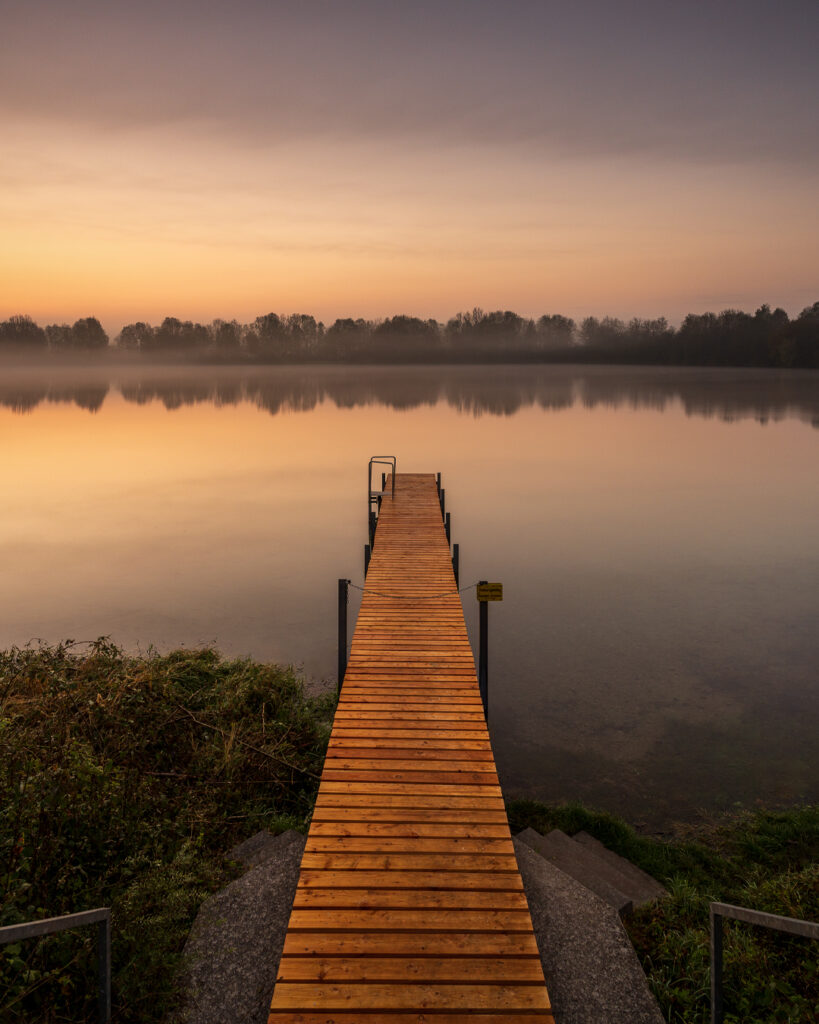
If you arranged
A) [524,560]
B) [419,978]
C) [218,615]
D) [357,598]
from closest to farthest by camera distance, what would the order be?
[419,978]
[218,615]
[357,598]
[524,560]

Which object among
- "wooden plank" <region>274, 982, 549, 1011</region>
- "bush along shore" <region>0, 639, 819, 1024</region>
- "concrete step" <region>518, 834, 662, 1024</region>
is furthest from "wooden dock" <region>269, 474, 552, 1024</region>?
"bush along shore" <region>0, 639, 819, 1024</region>

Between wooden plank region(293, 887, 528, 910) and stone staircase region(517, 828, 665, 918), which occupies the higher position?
wooden plank region(293, 887, 528, 910)

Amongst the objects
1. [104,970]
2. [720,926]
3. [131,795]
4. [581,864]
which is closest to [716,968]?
[720,926]

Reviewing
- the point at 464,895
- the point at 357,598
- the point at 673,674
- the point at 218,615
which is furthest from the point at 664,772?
the point at 218,615

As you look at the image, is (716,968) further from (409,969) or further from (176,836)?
(176,836)

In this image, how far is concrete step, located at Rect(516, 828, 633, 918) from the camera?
6523 mm

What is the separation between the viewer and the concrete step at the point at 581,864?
6.52 m

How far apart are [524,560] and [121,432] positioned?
43.8 meters

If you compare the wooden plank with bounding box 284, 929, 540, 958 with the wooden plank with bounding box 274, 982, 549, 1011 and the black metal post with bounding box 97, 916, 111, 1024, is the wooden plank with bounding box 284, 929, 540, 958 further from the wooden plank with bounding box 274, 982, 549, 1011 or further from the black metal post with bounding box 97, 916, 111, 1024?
the black metal post with bounding box 97, 916, 111, 1024

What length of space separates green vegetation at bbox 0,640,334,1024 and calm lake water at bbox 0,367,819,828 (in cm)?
258

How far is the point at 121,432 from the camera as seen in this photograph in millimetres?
55188

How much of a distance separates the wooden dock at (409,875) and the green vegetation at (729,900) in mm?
1510

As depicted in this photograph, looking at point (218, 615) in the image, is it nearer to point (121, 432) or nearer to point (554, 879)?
point (554, 879)

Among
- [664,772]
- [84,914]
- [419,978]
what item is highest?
[84,914]
